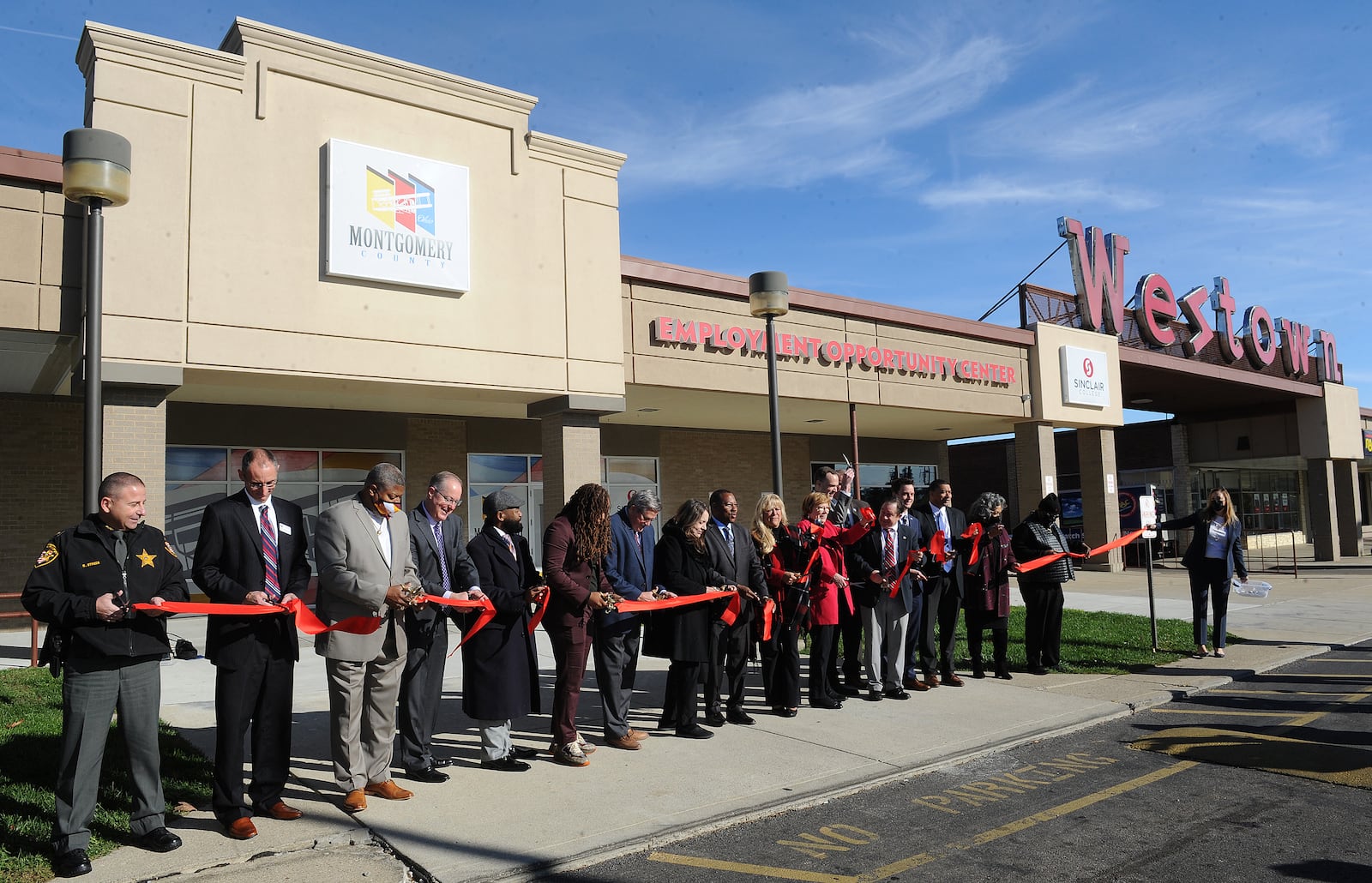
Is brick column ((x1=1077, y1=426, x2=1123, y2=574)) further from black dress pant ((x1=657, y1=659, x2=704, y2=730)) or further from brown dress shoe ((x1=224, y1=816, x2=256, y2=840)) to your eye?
brown dress shoe ((x1=224, y1=816, x2=256, y2=840))

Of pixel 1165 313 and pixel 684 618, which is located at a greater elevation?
pixel 1165 313

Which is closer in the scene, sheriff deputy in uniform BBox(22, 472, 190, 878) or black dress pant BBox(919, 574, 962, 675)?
sheriff deputy in uniform BBox(22, 472, 190, 878)

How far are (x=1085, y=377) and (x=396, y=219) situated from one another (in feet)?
58.9

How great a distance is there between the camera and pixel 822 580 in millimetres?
8141

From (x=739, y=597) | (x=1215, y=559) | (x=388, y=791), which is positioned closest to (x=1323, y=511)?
(x=1215, y=559)

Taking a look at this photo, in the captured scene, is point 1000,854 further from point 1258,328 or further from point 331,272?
point 1258,328

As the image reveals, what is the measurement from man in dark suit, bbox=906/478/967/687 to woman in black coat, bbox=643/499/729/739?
257 cm

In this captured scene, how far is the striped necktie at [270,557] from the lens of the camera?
17.8 feet

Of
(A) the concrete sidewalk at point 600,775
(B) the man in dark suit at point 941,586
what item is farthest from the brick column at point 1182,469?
(B) the man in dark suit at point 941,586

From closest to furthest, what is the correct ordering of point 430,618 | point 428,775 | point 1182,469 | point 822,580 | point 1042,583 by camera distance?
point 428,775 → point 430,618 → point 822,580 → point 1042,583 → point 1182,469

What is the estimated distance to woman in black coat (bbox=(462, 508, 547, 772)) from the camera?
20.6 ft

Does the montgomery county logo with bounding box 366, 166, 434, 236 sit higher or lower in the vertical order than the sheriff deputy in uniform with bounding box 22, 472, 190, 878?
higher

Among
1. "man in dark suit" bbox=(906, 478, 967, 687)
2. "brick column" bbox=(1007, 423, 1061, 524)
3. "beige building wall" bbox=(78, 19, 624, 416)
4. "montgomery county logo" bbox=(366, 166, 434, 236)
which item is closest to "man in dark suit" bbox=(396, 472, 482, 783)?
"man in dark suit" bbox=(906, 478, 967, 687)

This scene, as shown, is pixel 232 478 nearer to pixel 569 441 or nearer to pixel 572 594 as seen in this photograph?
pixel 569 441
